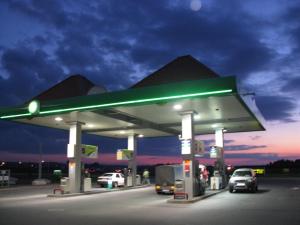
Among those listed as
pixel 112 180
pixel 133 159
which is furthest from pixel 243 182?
pixel 133 159

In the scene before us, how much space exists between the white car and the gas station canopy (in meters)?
4.76

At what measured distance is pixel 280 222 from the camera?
43.9 ft

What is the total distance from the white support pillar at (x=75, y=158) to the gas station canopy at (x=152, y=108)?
3.03 ft

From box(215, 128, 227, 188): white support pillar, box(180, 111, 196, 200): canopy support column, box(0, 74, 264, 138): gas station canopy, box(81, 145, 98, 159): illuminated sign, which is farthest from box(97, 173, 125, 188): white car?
box(180, 111, 196, 200): canopy support column

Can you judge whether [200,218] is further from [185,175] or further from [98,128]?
[98,128]

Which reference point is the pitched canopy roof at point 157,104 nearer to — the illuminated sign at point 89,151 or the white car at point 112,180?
the illuminated sign at point 89,151

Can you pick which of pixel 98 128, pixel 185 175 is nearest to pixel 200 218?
pixel 185 175

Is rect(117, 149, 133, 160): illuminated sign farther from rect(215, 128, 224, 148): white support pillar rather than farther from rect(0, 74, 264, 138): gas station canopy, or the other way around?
rect(215, 128, 224, 148): white support pillar

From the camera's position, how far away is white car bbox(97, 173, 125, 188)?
36.4m

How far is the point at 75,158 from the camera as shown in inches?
1094

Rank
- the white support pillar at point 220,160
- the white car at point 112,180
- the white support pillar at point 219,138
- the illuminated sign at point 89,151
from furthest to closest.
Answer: the white car at point 112,180 → the white support pillar at point 219,138 → the white support pillar at point 220,160 → the illuminated sign at point 89,151

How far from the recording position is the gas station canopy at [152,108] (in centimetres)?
1915

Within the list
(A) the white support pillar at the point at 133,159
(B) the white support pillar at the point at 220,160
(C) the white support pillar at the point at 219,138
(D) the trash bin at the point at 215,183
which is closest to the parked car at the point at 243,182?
(D) the trash bin at the point at 215,183

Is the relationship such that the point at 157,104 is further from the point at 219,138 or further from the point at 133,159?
the point at 133,159
